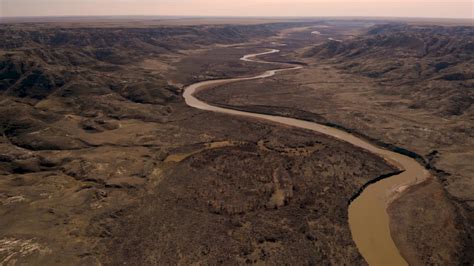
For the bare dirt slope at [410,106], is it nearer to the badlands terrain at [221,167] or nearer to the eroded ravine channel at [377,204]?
the badlands terrain at [221,167]

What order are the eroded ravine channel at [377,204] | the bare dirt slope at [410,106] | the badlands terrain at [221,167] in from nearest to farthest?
the badlands terrain at [221,167] < the eroded ravine channel at [377,204] < the bare dirt slope at [410,106]

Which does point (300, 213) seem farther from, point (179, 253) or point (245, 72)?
point (245, 72)

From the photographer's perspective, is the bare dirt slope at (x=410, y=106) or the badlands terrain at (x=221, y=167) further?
the bare dirt slope at (x=410, y=106)

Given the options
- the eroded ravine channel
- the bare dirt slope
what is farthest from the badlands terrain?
the eroded ravine channel

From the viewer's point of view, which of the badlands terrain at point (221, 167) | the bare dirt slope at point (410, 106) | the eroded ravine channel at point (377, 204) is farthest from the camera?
the bare dirt slope at point (410, 106)

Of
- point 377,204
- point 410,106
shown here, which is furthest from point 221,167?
point 410,106

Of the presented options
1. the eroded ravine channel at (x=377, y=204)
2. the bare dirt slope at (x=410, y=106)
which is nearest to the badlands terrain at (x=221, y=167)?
the bare dirt slope at (x=410, y=106)

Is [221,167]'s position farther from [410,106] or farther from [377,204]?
[410,106]

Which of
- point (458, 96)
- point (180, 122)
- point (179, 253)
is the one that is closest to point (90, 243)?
point (179, 253)
